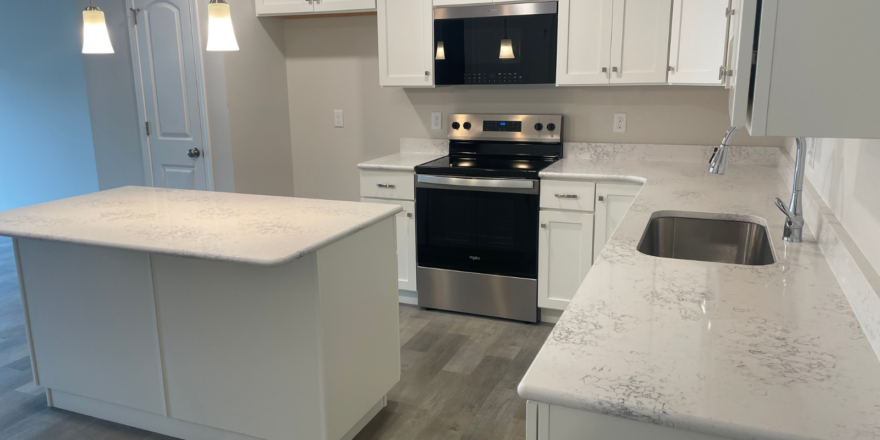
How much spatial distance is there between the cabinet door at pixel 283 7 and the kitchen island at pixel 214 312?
66.4 inches

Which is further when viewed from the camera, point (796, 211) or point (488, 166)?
point (488, 166)

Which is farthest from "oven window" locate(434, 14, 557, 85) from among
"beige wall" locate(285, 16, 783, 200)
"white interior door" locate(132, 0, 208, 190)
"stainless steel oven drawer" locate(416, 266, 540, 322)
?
"white interior door" locate(132, 0, 208, 190)

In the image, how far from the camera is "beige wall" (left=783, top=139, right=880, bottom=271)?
1.26 metres

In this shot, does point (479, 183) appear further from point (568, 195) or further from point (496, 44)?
point (496, 44)

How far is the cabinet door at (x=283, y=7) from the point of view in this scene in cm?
371

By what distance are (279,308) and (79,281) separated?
2.97 feet

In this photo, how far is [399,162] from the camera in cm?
359

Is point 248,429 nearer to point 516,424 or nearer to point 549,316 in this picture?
point 516,424

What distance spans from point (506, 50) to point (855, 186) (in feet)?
7.16

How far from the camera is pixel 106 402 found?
2.41 metres

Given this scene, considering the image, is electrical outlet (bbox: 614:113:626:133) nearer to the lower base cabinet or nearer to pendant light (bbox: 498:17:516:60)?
pendant light (bbox: 498:17:516:60)

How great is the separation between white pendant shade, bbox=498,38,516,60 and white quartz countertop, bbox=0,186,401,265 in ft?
4.72

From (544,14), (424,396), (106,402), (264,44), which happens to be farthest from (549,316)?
(264,44)

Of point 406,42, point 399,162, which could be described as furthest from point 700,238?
point 406,42
